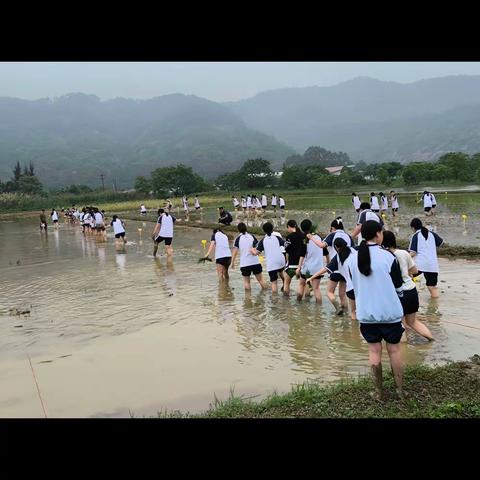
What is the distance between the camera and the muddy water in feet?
21.7

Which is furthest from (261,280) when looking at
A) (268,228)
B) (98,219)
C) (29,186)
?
(29,186)

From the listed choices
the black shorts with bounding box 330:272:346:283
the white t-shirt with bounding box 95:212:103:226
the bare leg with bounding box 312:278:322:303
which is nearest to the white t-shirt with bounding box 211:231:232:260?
the bare leg with bounding box 312:278:322:303

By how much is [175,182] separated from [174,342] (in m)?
77.5

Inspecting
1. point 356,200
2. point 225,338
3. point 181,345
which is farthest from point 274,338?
point 356,200

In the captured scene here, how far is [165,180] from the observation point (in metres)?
85.9

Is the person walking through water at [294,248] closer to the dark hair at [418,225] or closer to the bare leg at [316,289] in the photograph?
the bare leg at [316,289]

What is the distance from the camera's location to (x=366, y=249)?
5.73 meters

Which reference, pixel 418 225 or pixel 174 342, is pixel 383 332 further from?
pixel 418 225

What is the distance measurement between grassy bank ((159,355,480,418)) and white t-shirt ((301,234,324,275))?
180 inches

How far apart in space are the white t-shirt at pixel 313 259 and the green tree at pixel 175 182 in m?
74.4

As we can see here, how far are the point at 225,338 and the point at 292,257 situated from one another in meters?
2.98

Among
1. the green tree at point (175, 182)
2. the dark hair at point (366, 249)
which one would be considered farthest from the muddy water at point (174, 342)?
the green tree at point (175, 182)
